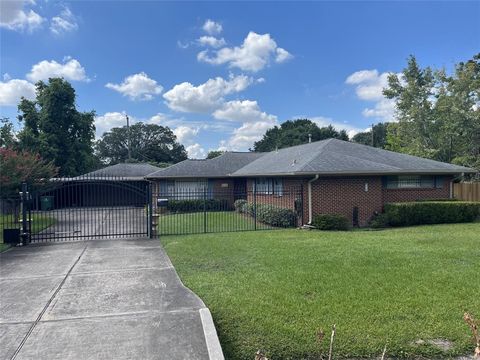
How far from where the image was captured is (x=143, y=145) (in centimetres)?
7775

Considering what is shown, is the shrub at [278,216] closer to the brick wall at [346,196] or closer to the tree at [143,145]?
the brick wall at [346,196]

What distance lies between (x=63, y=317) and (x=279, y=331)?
10.0 ft

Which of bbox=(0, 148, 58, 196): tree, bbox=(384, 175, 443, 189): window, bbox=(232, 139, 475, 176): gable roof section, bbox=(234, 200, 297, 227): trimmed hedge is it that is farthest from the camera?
bbox=(384, 175, 443, 189): window

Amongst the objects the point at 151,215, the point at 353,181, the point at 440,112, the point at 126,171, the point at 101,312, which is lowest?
the point at 101,312

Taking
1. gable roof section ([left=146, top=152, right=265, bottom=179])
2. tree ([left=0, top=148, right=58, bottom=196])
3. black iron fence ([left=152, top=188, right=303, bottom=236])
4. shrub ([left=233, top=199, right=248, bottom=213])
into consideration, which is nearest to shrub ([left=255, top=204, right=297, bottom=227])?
black iron fence ([left=152, top=188, right=303, bottom=236])

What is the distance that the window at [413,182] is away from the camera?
16.6 metres

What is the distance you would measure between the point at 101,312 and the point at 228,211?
18.5m

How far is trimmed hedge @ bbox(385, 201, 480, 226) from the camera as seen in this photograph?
1515 centimetres

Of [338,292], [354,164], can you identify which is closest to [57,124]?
[354,164]

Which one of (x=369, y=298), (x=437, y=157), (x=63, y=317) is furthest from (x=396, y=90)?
(x=63, y=317)

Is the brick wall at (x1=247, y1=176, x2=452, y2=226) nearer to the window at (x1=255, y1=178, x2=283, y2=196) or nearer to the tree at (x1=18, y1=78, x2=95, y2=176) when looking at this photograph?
the window at (x1=255, y1=178, x2=283, y2=196)

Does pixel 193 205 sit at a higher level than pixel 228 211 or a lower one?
higher

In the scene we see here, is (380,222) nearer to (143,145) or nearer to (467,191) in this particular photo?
(467,191)

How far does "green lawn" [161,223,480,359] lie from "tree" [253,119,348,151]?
4631 cm
